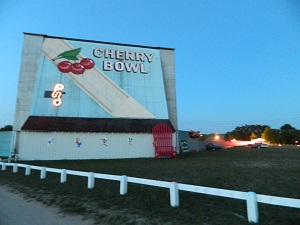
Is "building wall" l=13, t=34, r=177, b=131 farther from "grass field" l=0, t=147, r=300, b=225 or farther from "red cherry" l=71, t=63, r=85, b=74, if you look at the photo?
"grass field" l=0, t=147, r=300, b=225

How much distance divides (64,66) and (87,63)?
227 centimetres

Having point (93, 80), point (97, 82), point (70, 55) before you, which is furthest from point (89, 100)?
point (70, 55)

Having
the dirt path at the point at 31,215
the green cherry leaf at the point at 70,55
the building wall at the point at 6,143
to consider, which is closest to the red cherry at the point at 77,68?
the green cherry leaf at the point at 70,55

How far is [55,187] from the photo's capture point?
10.2m

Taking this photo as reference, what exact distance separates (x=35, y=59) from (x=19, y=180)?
1626 cm

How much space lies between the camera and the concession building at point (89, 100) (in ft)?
74.1

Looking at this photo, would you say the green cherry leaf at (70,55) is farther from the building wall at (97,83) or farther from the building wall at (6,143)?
the building wall at (6,143)

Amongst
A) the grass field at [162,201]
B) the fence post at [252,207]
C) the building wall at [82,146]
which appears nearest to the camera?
the fence post at [252,207]

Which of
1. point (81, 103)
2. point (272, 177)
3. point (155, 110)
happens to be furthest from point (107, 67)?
point (272, 177)

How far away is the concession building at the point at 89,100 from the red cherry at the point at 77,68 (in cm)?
10

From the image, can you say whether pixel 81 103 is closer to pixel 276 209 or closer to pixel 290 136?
pixel 276 209

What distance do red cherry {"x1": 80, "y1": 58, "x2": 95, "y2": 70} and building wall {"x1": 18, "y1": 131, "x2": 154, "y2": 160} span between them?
7.49 meters

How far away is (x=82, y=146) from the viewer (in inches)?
904

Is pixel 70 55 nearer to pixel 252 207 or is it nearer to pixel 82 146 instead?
pixel 82 146
